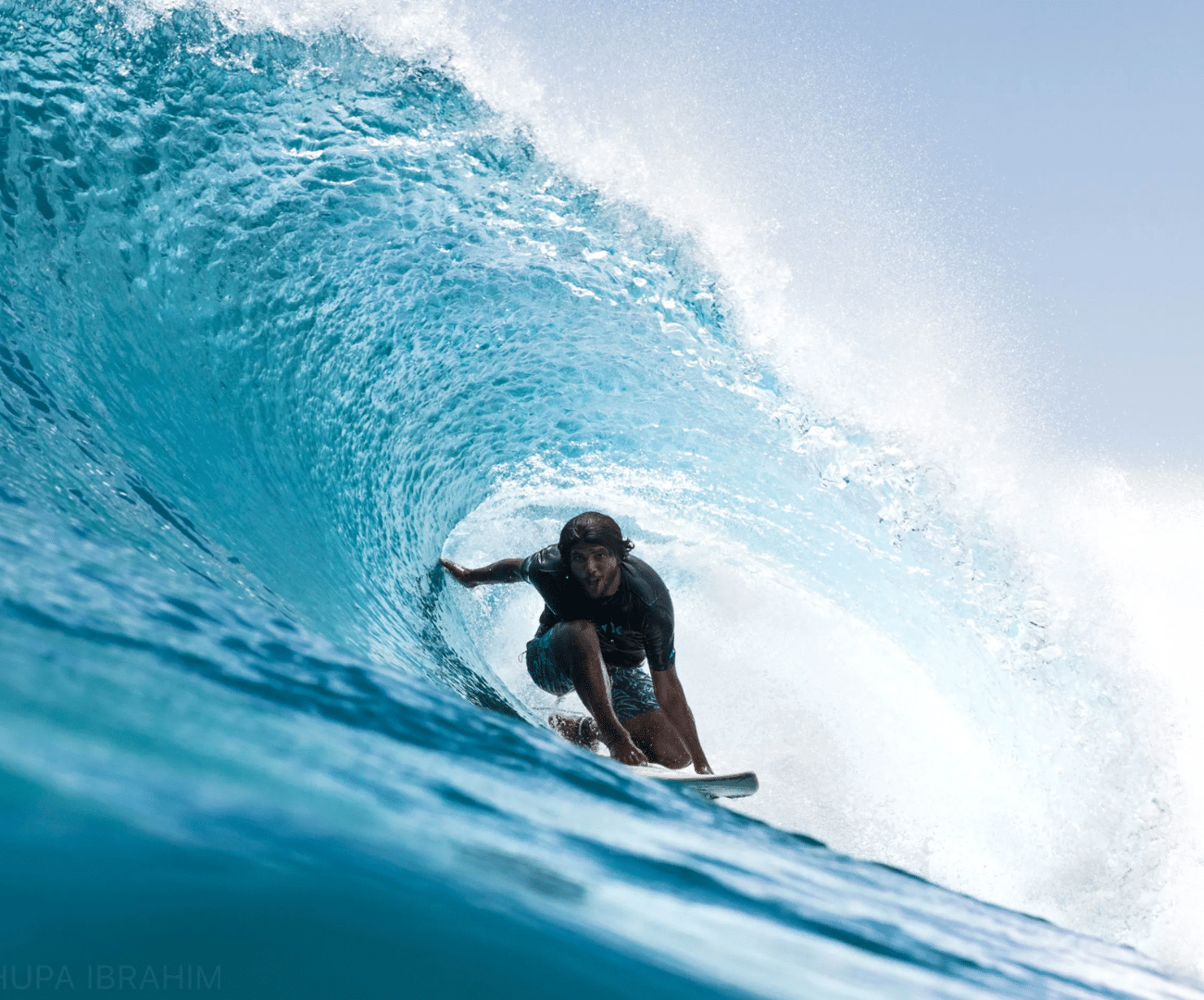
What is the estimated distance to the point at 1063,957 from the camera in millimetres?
1716

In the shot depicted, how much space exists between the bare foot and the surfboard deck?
0.57 m

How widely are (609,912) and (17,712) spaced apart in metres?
0.64

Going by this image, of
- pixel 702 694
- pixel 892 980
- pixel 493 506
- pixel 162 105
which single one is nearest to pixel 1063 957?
pixel 892 980

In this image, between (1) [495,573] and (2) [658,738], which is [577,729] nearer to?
(2) [658,738]

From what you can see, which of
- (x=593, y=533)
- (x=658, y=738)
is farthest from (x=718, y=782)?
(x=593, y=533)

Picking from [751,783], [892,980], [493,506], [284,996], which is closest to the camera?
[284,996]

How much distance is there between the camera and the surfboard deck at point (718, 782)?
3215 millimetres

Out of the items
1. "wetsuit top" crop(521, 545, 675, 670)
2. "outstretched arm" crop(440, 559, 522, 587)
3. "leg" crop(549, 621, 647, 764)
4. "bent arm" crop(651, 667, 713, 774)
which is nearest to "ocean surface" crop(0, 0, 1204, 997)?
"outstretched arm" crop(440, 559, 522, 587)

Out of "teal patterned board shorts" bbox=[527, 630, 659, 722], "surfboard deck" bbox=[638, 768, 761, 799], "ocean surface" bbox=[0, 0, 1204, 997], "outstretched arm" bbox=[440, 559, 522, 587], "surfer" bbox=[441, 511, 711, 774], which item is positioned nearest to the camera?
"ocean surface" bbox=[0, 0, 1204, 997]

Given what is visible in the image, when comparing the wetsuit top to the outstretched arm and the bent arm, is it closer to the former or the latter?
the bent arm

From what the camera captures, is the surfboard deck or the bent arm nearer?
the surfboard deck

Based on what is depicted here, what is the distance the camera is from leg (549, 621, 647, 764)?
336cm

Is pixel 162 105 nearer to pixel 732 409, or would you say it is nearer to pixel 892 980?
pixel 732 409

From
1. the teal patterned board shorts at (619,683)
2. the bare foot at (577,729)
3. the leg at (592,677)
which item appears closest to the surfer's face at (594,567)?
the leg at (592,677)
